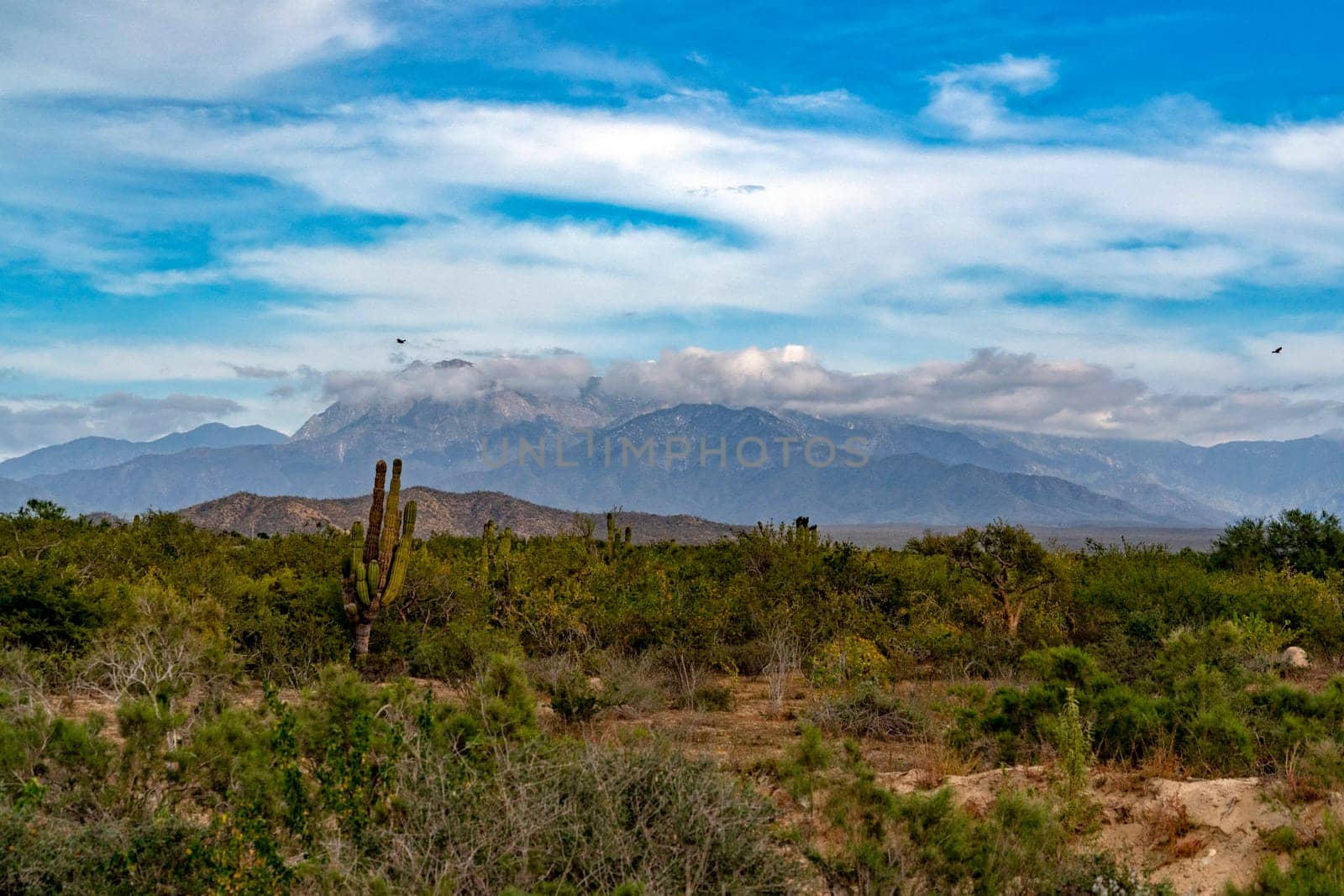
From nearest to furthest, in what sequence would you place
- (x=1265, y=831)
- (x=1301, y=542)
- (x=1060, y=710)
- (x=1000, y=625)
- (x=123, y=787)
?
1. (x=123, y=787)
2. (x=1265, y=831)
3. (x=1060, y=710)
4. (x=1000, y=625)
5. (x=1301, y=542)

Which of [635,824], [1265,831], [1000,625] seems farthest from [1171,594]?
[635,824]

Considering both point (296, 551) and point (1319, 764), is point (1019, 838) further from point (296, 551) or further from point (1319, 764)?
point (296, 551)

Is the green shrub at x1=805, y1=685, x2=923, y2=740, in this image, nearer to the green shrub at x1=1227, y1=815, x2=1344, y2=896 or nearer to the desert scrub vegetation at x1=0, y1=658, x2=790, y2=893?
the green shrub at x1=1227, y1=815, x2=1344, y2=896

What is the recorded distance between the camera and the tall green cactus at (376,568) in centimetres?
1777

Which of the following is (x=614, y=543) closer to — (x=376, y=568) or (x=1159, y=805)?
(x=376, y=568)

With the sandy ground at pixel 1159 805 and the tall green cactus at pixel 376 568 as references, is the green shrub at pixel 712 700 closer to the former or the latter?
the sandy ground at pixel 1159 805

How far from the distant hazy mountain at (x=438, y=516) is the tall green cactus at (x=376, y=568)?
173 ft

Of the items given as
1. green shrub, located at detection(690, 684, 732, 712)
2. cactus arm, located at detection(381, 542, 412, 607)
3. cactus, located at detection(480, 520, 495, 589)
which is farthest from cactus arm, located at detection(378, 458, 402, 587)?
green shrub, located at detection(690, 684, 732, 712)

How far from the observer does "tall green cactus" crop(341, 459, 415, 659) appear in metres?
17.8

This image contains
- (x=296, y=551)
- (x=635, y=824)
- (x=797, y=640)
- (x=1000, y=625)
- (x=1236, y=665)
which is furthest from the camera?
(x=296, y=551)

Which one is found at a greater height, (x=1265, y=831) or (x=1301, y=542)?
(x=1301, y=542)

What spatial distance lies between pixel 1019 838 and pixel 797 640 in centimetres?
1325

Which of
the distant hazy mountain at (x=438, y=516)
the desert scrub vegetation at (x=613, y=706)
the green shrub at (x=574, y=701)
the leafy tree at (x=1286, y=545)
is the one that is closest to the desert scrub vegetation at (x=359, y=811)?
the desert scrub vegetation at (x=613, y=706)

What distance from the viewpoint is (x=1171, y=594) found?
68.3 ft
